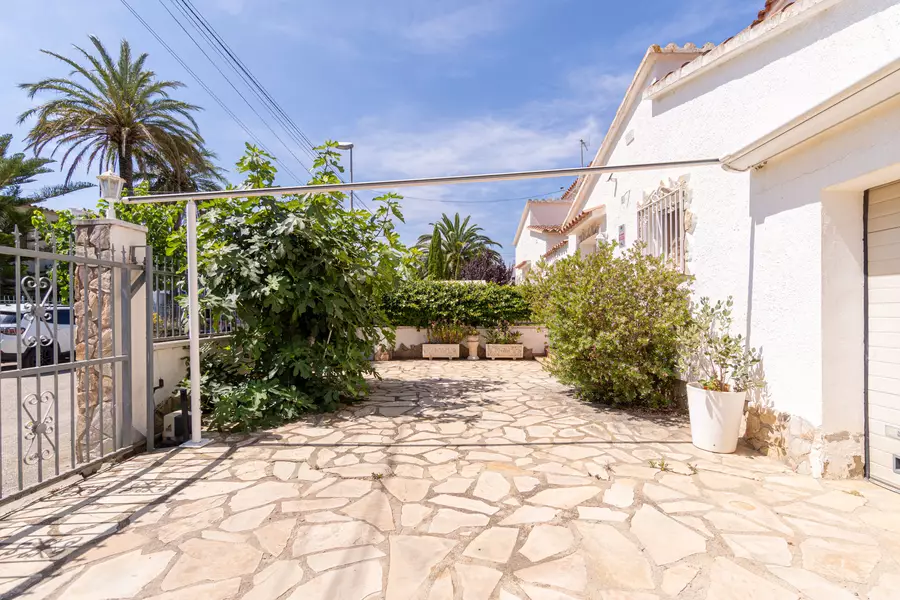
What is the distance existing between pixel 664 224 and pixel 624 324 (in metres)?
1.87

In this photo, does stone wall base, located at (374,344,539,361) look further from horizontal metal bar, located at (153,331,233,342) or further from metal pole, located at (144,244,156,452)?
metal pole, located at (144,244,156,452)

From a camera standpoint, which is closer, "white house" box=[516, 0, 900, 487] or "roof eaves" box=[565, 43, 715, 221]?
"white house" box=[516, 0, 900, 487]

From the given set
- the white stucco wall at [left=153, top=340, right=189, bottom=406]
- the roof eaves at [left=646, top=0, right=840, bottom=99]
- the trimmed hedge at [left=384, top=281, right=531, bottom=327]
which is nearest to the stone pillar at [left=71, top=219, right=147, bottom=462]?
the white stucco wall at [left=153, top=340, right=189, bottom=406]

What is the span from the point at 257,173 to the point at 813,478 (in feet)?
22.4

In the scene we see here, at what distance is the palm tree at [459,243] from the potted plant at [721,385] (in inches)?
838

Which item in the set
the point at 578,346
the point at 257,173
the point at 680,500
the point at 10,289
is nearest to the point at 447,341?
the point at 578,346

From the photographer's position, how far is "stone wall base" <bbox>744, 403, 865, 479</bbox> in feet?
12.1

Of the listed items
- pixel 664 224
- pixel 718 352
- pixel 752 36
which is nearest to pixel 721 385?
pixel 718 352

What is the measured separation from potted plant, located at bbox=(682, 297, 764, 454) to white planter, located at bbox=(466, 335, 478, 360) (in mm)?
7524

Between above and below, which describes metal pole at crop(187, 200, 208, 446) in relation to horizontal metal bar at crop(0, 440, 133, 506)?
above

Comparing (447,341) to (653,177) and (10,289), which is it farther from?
(10,289)

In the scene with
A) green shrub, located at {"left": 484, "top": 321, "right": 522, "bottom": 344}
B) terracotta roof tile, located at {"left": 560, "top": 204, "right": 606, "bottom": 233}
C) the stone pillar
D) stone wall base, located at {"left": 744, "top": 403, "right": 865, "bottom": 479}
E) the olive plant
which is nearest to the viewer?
stone wall base, located at {"left": 744, "top": 403, "right": 865, "bottom": 479}

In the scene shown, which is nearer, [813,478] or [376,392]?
[813,478]

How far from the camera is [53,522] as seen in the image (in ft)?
10.2
